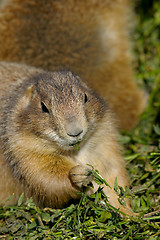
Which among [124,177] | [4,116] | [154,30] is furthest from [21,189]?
[154,30]

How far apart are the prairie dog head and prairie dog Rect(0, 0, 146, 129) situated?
1.37m

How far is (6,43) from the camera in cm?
523

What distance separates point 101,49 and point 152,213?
107 inches

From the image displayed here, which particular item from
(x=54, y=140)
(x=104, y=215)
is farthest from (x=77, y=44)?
(x=104, y=215)

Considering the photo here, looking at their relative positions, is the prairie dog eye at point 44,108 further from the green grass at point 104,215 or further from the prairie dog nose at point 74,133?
the green grass at point 104,215

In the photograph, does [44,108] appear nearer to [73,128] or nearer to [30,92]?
[30,92]

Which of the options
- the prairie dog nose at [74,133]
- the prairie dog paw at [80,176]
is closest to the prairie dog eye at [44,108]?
the prairie dog nose at [74,133]

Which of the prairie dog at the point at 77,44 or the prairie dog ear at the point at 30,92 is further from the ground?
the prairie dog at the point at 77,44

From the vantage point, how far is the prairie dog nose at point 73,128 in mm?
3124

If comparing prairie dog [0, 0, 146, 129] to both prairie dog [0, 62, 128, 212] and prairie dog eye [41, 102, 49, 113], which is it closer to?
prairie dog [0, 62, 128, 212]

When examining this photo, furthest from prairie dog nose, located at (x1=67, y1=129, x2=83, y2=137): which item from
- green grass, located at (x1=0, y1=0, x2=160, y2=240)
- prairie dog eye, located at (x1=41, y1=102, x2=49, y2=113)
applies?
green grass, located at (x1=0, y1=0, x2=160, y2=240)

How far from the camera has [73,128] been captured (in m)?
3.13

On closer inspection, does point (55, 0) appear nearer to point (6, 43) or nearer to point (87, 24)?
point (87, 24)

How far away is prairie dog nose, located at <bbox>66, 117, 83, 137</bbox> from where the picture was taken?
3124mm
